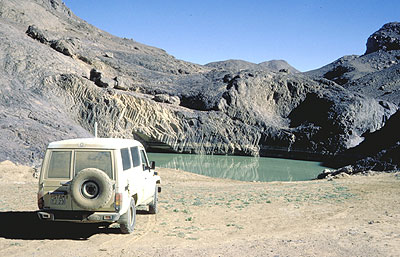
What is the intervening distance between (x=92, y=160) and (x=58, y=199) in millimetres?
1036

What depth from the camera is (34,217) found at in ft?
32.2

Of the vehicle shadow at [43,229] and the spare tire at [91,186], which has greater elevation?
the spare tire at [91,186]

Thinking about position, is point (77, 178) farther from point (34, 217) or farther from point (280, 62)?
point (280, 62)

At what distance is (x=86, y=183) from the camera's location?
7398 mm

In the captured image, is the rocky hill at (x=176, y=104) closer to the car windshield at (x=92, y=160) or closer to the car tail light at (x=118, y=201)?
the car windshield at (x=92, y=160)

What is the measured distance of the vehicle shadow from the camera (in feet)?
26.2

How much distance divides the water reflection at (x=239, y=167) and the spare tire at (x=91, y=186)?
2328 centimetres

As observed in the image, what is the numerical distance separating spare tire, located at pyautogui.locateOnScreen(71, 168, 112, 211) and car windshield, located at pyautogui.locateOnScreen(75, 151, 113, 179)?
292 millimetres

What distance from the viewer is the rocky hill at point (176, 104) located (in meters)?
39.7

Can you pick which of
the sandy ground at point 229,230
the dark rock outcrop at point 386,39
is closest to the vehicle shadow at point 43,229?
the sandy ground at point 229,230

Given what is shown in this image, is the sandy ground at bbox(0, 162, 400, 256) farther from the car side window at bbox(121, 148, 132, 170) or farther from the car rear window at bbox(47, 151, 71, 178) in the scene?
the car side window at bbox(121, 148, 132, 170)

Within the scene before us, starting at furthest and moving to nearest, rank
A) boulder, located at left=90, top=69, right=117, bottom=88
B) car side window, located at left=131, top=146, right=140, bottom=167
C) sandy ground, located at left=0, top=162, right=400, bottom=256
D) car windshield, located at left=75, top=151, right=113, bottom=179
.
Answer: boulder, located at left=90, top=69, right=117, bottom=88
car side window, located at left=131, top=146, right=140, bottom=167
car windshield, located at left=75, top=151, right=113, bottom=179
sandy ground, located at left=0, top=162, right=400, bottom=256

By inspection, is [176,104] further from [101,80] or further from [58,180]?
[58,180]

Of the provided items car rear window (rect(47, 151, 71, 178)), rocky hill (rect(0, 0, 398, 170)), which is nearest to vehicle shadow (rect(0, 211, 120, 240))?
car rear window (rect(47, 151, 71, 178))
